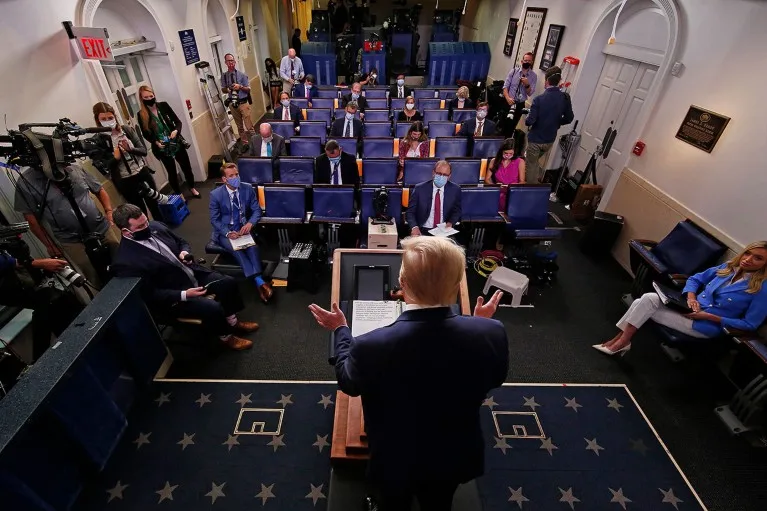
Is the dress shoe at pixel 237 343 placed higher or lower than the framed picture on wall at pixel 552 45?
lower

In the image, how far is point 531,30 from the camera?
8.59 m

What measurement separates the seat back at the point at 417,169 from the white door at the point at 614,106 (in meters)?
2.83

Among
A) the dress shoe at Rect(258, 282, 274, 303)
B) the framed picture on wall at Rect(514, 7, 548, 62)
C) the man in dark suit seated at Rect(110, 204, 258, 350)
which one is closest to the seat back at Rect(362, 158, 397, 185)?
the dress shoe at Rect(258, 282, 274, 303)

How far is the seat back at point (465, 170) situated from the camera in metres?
5.14

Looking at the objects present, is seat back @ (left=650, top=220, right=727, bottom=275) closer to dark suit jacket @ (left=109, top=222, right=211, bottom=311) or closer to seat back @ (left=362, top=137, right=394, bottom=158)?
seat back @ (left=362, top=137, right=394, bottom=158)

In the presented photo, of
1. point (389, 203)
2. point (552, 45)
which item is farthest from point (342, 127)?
point (552, 45)

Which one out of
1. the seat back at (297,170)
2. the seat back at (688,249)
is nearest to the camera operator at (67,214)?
the seat back at (297,170)

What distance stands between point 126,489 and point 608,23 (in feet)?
27.2

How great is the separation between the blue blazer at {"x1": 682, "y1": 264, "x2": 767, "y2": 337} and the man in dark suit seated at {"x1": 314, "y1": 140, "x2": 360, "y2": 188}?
3785 mm

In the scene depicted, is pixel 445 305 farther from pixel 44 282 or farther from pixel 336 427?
pixel 44 282

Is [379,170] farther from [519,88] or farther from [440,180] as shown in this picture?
[519,88]

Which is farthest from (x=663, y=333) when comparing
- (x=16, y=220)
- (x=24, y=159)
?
(x=16, y=220)

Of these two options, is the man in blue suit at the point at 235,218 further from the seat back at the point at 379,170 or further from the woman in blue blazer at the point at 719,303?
the woman in blue blazer at the point at 719,303

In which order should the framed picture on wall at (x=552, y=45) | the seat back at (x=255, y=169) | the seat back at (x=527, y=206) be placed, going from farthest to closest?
the framed picture on wall at (x=552, y=45) → the seat back at (x=255, y=169) → the seat back at (x=527, y=206)
